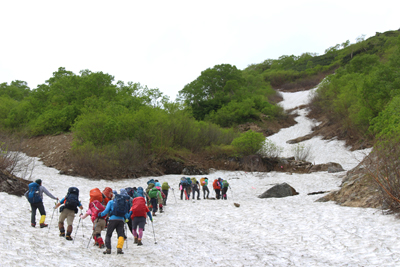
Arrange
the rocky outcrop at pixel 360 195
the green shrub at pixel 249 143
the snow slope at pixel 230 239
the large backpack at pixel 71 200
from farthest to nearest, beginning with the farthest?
the green shrub at pixel 249 143 → the rocky outcrop at pixel 360 195 → the large backpack at pixel 71 200 → the snow slope at pixel 230 239

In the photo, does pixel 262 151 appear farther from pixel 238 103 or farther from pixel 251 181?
pixel 238 103

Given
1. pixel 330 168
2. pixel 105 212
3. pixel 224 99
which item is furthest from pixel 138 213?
pixel 224 99

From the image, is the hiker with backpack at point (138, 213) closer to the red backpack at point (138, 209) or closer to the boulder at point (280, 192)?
the red backpack at point (138, 209)

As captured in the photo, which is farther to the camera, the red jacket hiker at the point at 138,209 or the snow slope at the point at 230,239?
the red jacket hiker at the point at 138,209

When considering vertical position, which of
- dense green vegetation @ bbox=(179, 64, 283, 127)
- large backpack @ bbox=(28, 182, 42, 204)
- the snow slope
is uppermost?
dense green vegetation @ bbox=(179, 64, 283, 127)

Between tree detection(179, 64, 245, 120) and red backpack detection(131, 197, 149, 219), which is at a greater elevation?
tree detection(179, 64, 245, 120)

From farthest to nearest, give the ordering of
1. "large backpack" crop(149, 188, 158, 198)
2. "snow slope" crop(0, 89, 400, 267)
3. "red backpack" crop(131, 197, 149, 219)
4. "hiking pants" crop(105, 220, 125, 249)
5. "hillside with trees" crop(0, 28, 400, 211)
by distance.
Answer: "hillside with trees" crop(0, 28, 400, 211), "large backpack" crop(149, 188, 158, 198), "red backpack" crop(131, 197, 149, 219), "hiking pants" crop(105, 220, 125, 249), "snow slope" crop(0, 89, 400, 267)

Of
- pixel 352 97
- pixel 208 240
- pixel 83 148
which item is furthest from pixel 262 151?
pixel 208 240

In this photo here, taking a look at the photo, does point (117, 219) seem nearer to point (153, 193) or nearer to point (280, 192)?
point (153, 193)

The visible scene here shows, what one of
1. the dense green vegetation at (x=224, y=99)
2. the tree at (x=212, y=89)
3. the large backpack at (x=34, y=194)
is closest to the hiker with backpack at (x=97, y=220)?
the large backpack at (x=34, y=194)

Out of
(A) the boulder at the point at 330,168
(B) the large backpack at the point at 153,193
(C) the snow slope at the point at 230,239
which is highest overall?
(A) the boulder at the point at 330,168

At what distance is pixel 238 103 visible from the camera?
5716 centimetres

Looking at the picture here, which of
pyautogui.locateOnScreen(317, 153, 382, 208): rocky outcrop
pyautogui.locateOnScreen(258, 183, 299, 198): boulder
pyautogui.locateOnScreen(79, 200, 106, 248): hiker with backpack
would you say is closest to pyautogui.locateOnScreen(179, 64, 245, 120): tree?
pyautogui.locateOnScreen(258, 183, 299, 198): boulder

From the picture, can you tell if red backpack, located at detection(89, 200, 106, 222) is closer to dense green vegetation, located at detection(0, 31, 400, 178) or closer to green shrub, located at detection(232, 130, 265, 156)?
dense green vegetation, located at detection(0, 31, 400, 178)
